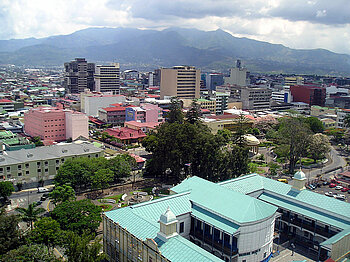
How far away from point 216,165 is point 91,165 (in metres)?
17.3

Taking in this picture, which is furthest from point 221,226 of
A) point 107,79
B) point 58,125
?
point 107,79

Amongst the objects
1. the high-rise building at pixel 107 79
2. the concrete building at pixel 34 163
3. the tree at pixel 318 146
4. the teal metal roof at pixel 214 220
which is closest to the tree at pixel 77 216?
the teal metal roof at pixel 214 220

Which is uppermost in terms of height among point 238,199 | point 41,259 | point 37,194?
point 238,199

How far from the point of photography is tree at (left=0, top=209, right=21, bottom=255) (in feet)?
85.5

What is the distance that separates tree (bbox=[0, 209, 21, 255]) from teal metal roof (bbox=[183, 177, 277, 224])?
15.5 m

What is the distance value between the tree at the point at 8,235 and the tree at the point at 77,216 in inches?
171

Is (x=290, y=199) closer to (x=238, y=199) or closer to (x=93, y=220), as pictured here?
(x=238, y=199)

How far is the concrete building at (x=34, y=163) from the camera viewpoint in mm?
45562

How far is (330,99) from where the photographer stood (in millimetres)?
126938

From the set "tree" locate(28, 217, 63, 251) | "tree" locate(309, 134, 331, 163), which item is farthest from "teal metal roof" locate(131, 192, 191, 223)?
"tree" locate(309, 134, 331, 163)

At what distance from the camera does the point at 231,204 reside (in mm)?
29328

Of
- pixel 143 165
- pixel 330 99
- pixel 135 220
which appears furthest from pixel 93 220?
pixel 330 99

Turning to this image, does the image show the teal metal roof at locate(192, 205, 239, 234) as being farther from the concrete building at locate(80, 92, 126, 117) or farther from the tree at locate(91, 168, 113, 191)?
the concrete building at locate(80, 92, 126, 117)

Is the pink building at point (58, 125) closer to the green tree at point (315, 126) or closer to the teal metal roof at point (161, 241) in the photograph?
the teal metal roof at point (161, 241)
